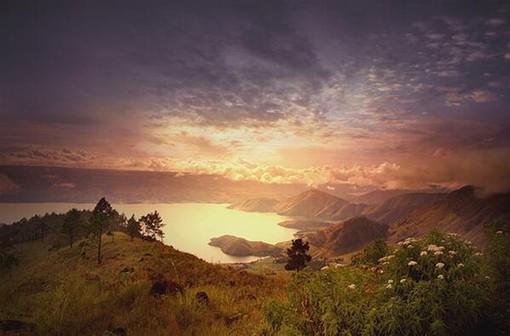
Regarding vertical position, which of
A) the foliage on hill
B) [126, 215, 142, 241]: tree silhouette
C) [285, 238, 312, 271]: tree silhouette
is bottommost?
[285, 238, 312, 271]: tree silhouette

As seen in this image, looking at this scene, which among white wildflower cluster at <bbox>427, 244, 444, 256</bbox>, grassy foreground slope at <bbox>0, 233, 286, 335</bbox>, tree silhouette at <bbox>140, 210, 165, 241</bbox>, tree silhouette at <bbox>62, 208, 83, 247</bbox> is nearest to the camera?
white wildflower cluster at <bbox>427, 244, 444, 256</bbox>

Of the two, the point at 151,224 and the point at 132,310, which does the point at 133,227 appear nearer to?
the point at 151,224

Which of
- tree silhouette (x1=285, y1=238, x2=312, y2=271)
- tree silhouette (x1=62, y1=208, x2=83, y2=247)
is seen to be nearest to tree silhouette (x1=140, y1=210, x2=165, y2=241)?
tree silhouette (x1=62, y1=208, x2=83, y2=247)

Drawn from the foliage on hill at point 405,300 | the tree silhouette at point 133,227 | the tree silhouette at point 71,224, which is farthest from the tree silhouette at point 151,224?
the foliage on hill at point 405,300

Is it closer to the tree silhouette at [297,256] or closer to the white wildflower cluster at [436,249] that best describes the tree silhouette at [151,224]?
the tree silhouette at [297,256]

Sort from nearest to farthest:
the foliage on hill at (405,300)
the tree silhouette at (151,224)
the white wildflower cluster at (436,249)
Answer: the foliage on hill at (405,300), the white wildflower cluster at (436,249), the tree silhouette at (151,224)

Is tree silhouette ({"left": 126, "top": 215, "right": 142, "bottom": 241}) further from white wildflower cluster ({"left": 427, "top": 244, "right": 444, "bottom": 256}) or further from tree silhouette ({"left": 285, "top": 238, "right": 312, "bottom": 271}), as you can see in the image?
white wildflower cluster ({"left": 427, "top": 244, "right": 444, "bottom": 256})

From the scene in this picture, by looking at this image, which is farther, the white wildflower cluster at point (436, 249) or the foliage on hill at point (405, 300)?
the white wildflower cluster at point (436, 249)

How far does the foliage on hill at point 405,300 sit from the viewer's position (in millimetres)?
5582

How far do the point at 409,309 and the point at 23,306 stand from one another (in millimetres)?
10908

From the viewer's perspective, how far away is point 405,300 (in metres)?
6.20

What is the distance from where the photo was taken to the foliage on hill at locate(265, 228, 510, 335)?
5.58 m

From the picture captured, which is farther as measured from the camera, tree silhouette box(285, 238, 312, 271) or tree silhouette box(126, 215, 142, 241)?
tree silhouette box(126, 215, 142, 241)

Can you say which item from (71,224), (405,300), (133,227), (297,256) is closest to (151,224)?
(133,227)
